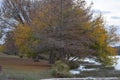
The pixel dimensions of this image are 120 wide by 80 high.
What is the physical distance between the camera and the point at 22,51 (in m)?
52.6

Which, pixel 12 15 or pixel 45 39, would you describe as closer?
pixel 45 39

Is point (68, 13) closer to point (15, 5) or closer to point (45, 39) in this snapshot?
point (45, 39)

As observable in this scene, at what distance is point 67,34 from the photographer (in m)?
45.1

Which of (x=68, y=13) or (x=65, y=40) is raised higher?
(x=68, y=13)

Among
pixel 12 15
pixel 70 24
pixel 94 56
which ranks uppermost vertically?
pixel 12 15

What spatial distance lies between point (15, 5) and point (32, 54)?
18821mm

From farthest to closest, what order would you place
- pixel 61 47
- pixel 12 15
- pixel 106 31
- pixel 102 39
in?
pixel 12 15 < pixel 106 31 < pixel 102 39 < pixel 61 47

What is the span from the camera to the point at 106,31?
2029 inches

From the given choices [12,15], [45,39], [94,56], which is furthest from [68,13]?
[12,15]

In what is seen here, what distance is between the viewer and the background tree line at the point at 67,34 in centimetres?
4491

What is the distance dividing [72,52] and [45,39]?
377 centimetres

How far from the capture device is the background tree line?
44906 millimetres

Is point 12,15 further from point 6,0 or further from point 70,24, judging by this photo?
point 70,24

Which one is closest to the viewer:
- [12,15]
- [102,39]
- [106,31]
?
[102,39]
